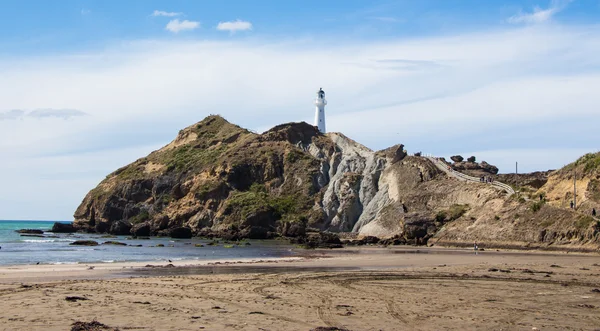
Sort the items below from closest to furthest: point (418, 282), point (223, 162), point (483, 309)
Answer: point (483, 309) < point (418, 282) < point (223, 162)

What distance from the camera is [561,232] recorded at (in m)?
49.8

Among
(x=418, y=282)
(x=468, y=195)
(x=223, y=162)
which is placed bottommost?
(x=418, y=282)

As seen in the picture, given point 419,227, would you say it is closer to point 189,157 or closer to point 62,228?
point 189,157

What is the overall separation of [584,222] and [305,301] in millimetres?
37818

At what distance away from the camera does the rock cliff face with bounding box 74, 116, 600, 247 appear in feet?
199

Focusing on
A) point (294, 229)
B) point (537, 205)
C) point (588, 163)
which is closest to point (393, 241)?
point (537, 205)

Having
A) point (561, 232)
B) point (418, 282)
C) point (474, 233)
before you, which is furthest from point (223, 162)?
point (418, 282)

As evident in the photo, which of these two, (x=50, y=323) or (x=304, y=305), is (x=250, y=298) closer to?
(x=304, y=305)

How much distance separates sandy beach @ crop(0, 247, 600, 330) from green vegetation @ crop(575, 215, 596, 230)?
2365 cm

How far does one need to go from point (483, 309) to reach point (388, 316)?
2887mm

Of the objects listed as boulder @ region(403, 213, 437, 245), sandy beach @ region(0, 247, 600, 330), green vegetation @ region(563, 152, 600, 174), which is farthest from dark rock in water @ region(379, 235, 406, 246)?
sandy beach @ region(0, 247, 600, 330)

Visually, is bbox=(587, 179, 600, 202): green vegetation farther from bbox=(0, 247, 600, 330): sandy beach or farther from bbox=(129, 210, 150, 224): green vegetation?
bbox=(129, 210, 150, 224): green vegetation

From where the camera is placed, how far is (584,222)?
4797 cm

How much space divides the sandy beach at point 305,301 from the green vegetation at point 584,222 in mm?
23655
